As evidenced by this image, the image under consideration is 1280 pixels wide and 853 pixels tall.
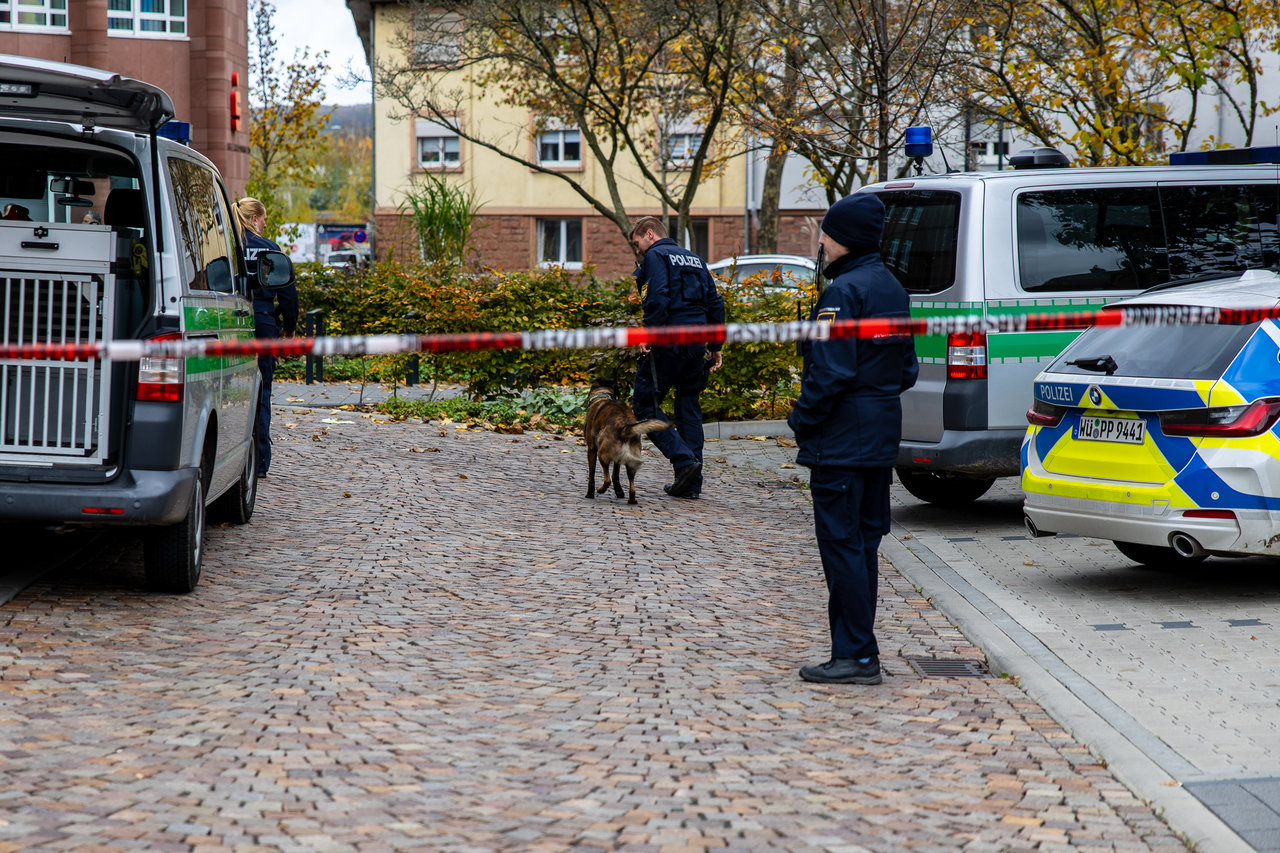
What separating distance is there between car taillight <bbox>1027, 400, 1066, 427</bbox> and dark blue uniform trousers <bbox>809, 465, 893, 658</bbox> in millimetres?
2288

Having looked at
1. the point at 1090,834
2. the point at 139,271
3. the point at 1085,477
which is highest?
the point at 139,271

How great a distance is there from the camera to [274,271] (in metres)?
8.62

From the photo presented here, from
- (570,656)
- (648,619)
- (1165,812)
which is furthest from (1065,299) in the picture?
(1165,812)

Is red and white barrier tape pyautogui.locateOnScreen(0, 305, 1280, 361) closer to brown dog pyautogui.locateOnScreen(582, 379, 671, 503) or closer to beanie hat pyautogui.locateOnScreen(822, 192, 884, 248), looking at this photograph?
beanie hat pyautogui.locateOnScreen(822, 192, 884, 248)

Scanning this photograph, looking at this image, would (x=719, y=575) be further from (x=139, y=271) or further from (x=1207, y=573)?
(x=139, y=271)

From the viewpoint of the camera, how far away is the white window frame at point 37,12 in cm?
2511

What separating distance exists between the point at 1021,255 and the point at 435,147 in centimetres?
3582

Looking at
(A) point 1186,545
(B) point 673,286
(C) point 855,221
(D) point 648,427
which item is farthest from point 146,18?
(A) point 1186,545

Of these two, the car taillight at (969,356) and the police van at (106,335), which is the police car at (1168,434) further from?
the police van at (106,335)

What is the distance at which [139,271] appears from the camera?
690 cm

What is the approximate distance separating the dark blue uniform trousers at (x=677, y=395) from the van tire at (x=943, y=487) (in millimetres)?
1539

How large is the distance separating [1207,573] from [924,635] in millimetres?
2155

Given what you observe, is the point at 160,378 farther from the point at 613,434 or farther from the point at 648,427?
the point at 613,434

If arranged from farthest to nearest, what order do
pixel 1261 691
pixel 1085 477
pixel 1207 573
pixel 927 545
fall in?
pixel 927 545
pixel 1207 573
pixel 1085 477
pixel 1261 691
